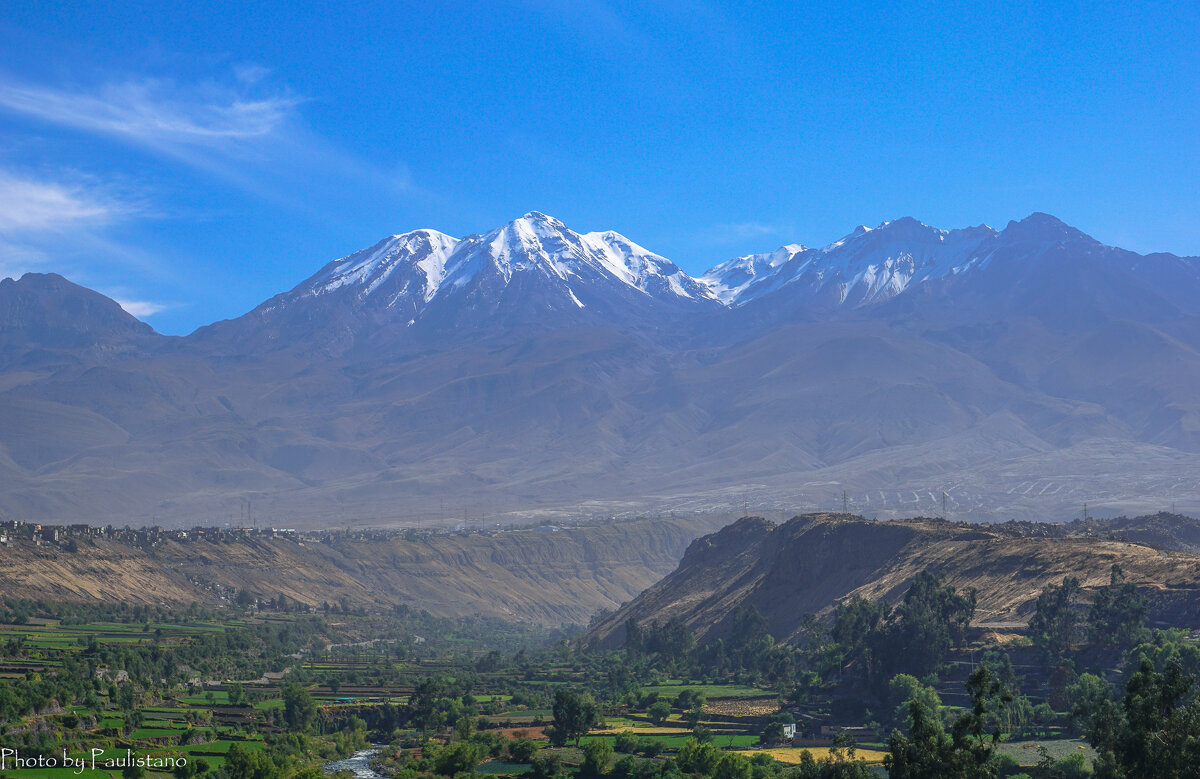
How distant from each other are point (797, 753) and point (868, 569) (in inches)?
1830

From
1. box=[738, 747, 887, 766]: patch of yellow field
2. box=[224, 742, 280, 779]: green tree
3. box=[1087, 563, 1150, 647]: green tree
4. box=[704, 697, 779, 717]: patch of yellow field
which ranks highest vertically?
box=[1087, 563, 1150, 647]: green tree

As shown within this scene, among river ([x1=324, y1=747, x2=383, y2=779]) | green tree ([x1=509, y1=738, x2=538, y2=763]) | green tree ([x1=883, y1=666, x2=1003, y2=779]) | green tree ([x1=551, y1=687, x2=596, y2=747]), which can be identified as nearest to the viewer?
green tree ([x1=883, y1=666, x2=1003, y2=779])

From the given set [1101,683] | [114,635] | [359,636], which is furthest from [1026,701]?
[359,636]

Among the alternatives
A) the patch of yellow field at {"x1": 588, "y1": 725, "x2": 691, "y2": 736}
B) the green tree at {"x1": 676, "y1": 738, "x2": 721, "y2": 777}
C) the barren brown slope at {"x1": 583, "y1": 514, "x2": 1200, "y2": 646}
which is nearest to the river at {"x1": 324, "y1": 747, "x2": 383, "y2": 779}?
the patch of yellow field at {"x1": 588, "y1": 725, "x2": 691, "y2": 736}

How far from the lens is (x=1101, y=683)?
231ft

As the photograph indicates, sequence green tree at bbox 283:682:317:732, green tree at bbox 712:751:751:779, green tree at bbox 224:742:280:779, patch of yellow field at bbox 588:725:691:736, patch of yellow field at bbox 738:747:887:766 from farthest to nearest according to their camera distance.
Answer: green tree at bbox 283:682:317:732, patch of yellow field at bbox 588:725:691:736, patch of yellow field at bbox 738:747:887:766, green tree at bbox 712:751:751:779, green tree at bbox 224:742:280:779

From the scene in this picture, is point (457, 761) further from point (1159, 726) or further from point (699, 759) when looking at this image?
point (1159, 726)

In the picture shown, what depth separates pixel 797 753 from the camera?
71.2m

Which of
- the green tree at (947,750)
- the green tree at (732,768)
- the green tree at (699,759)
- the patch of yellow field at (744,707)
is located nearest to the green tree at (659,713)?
the patch of yellow field at (744,707)

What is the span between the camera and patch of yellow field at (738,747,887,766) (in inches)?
2654

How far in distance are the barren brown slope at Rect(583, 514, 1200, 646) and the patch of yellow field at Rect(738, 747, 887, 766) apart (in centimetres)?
2228

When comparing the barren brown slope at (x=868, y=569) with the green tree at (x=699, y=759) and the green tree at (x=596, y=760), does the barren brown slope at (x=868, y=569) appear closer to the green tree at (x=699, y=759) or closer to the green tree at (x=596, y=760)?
the green tree at (x=699, y=759)

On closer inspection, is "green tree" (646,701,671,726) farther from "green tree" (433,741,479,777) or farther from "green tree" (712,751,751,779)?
"green tree" (712,751,751,779)

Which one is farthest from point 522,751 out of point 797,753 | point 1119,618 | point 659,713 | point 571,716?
point 1119,618
